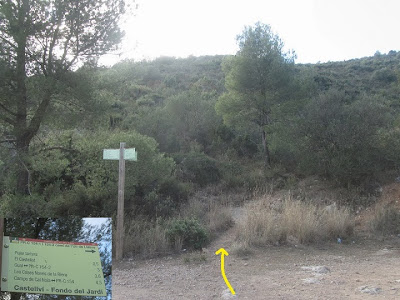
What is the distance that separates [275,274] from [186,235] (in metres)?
2.45

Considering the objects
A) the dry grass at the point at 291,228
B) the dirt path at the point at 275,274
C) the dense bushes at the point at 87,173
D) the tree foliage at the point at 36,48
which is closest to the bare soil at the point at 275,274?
the dirt path at the point at 275,274

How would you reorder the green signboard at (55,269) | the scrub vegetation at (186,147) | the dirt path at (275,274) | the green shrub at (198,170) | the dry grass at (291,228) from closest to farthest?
the green signboard at (55,269) → the dirt path at (275,274) → the dry grass at (291,228) → the scrub vegetation at (186,147) → the green shrub at (198,170)

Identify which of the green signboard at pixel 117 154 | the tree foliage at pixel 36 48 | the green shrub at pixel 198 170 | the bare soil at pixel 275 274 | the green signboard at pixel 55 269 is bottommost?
the bare soil at pixel 275 274

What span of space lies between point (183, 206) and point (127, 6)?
5.82 meters

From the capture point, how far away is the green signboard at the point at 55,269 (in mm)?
2611

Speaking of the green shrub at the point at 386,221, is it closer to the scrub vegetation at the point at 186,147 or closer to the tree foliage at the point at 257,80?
the scrub vegetation at the point at 186,147

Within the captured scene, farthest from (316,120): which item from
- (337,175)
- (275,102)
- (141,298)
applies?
(141,298)

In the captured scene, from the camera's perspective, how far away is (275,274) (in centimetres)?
602

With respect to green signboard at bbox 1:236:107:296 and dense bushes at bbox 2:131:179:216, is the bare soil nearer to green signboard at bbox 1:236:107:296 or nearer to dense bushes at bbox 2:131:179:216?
green signboard at bbox 1:236:107:296

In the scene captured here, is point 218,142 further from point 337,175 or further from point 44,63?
point 44,63

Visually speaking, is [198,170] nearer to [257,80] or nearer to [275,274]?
[257,80]


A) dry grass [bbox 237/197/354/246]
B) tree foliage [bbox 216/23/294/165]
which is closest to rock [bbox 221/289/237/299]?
dry grass [bbox 237/197/354/246]

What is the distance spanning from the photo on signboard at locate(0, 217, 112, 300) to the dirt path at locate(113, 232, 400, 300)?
8.43 feet

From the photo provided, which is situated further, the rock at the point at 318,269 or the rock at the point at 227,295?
the rock at the point at 318,269
